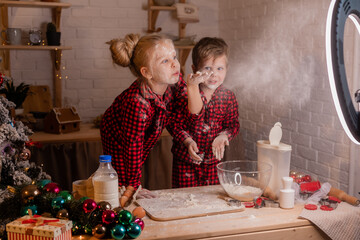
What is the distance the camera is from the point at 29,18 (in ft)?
12.4

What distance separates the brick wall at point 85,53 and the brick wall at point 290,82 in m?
1.01

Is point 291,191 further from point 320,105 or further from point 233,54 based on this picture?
point 233,54

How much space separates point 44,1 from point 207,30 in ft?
5.25

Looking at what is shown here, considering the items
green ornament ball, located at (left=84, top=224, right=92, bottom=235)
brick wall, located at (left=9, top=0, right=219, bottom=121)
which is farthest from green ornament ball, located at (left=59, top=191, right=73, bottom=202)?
brick wall, located at (left=9, top=0, right=219, bottom=121)

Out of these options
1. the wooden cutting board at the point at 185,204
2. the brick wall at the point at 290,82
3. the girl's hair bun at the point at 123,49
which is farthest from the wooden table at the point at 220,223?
the brick wall at the point at 290,82

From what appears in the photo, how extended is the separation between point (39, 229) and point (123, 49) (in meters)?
0.88

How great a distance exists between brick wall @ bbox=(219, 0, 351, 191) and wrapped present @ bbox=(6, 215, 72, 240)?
1.95 metres

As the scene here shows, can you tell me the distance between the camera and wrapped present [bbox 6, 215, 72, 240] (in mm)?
1226

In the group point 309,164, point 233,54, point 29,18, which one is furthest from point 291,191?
point 29,18

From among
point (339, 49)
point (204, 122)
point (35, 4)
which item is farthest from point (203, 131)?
point (35, 4)

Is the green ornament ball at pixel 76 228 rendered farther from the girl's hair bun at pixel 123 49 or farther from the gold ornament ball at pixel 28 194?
the girl's hair bun at pixel 123 49

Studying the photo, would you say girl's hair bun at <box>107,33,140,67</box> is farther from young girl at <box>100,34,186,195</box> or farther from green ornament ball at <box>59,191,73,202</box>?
green ornament ball at <box>59,191,73,202</box>

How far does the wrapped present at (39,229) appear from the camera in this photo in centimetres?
123

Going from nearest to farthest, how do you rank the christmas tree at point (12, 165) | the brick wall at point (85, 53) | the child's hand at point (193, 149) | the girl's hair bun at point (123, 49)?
1. the christmas tree at point (12, 165)
2. the girl's hair bun at point (123, 49)
3. the child's hand at point (193, 149)
4. the brick wall at point (85, 53)
